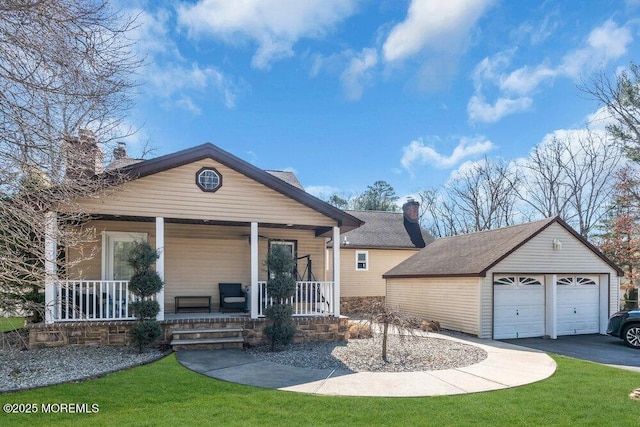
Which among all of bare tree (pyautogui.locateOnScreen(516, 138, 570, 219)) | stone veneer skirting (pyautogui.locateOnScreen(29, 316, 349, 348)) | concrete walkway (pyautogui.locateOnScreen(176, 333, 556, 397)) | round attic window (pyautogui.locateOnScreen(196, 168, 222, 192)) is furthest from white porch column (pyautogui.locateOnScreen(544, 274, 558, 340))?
bare tree (pyautogui.locateOnScreen(516, 138, 570, 219))

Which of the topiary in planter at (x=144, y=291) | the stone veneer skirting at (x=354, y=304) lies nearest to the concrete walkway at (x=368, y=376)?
the topiary in planter at (x=144, y=291)

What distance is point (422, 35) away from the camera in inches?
557

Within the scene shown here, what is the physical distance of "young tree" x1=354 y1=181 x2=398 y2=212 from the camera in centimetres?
4275

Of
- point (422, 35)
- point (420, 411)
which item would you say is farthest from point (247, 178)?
point (422, 35)

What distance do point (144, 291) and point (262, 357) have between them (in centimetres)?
287

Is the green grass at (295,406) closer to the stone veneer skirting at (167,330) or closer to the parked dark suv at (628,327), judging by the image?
the stone veneer skirting at (167,330)

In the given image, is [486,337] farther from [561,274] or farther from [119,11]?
[119,11]

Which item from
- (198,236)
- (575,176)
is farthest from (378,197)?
(198,236)

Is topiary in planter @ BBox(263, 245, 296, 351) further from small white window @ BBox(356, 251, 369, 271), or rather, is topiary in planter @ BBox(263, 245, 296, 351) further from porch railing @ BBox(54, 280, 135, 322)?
small white window @ BBox(356, 251, 369, 271)

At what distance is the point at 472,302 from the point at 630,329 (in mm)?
4044

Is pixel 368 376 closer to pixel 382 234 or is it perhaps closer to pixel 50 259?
pixel 50 259

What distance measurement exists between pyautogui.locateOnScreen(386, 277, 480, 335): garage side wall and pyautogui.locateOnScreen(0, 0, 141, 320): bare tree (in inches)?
424

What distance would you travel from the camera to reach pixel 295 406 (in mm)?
5441

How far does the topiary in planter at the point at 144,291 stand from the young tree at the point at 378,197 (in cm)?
3469
